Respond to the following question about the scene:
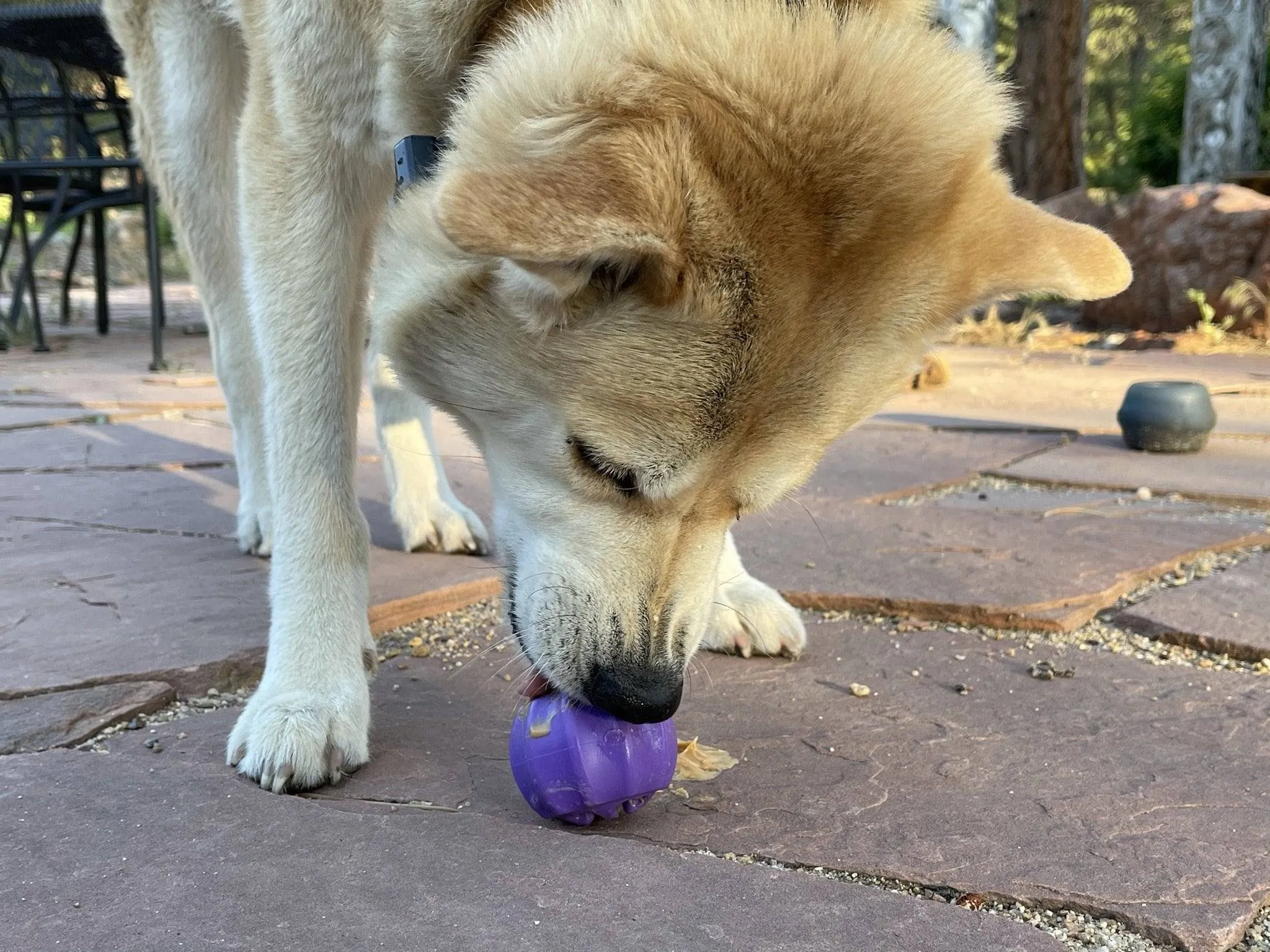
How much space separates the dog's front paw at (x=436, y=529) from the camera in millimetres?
2953

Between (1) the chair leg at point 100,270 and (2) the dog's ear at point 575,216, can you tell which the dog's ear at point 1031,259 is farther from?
(1) the chair leg at point 100,270

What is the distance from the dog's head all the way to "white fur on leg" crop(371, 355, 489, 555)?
3.49 ft

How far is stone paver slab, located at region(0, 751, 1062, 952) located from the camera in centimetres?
124

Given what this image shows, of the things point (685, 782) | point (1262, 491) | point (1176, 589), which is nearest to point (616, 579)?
point (685, 782)

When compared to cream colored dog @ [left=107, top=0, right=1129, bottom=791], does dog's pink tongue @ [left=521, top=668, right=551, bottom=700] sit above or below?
below

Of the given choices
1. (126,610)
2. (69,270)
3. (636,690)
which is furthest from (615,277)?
(69,270)

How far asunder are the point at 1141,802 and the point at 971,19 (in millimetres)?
5414

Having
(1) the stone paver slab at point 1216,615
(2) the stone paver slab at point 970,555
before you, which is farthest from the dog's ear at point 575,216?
(1) the stone paver slab at point 1216,615

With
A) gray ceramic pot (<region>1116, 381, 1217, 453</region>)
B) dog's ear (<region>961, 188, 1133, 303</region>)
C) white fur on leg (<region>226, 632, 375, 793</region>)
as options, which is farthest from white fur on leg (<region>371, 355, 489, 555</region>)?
gray ceramic pot (<region>1116, 381, 1217, 453</region>)

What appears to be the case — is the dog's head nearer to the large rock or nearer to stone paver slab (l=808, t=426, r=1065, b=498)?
stone paver slab (l=808, t=426, r=1065, b=498)

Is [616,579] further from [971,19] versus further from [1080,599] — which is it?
[971,19]

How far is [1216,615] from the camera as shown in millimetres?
2312

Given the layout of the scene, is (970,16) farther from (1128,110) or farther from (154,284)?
(1128,110)

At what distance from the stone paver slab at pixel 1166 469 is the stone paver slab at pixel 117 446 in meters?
2.90
